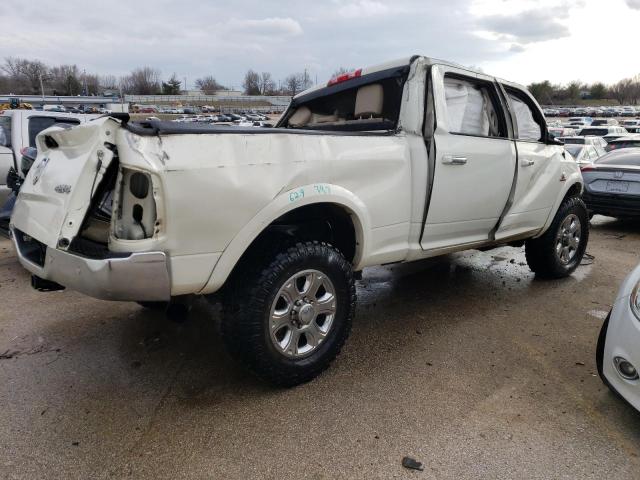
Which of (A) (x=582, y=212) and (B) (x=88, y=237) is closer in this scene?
(B) (x=88, y=237)

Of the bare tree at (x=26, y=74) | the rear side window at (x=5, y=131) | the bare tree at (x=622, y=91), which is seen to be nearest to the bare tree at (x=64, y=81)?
the bare tree at (x=26, y=74)

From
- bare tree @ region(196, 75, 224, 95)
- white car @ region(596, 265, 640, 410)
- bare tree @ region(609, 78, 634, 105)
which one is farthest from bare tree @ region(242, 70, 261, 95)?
white car @ region(596, 265, 640, 410)

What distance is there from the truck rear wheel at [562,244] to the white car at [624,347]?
2.22m

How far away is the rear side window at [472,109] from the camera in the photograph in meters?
3.56

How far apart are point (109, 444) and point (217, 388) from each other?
2.18 feet

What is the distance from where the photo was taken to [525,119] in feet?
14.5

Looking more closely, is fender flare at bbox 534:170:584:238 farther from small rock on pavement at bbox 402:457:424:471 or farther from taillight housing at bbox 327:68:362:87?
small rock on pavement at bbox 402:457:424:471

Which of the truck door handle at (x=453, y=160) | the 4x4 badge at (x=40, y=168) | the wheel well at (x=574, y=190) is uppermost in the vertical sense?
the truck door handle at (x=453, y=160)

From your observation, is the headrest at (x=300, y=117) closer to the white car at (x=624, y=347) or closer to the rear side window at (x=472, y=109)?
the rear side window at (x=472, y=109)

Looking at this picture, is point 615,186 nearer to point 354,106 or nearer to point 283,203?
point 354,106

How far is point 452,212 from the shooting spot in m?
3.48

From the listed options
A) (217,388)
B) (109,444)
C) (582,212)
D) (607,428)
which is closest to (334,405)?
(217,388)

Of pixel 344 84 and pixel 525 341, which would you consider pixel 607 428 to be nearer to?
pixel 525 341

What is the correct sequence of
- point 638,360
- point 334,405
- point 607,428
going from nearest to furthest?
point 638,360 → point 607,428 → point 334,405
